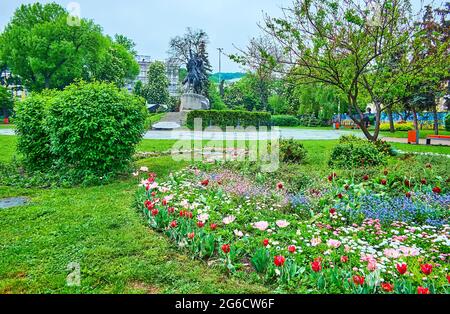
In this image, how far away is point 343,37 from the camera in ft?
24.8

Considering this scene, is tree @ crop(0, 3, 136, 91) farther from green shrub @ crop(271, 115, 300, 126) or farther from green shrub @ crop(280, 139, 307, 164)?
green shrub @ crop(280, 139, 307, 164)

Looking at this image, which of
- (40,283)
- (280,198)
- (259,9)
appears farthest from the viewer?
(259,9)

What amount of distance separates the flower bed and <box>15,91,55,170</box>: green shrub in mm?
2890

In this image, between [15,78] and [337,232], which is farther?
[15,78]

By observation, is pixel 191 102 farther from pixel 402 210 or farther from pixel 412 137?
pixel 402 210

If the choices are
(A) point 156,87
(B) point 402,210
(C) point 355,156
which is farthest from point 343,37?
(A) point 156,87

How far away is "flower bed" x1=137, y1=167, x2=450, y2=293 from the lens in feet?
7.68

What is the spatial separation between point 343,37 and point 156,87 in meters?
36.2

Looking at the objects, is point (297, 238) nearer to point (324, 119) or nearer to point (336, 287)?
point (336, 287)

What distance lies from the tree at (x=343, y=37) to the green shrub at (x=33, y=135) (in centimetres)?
505

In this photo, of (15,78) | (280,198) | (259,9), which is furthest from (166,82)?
(280,198)

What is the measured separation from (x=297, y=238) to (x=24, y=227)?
2.68 metres

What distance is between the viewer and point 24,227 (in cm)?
358
